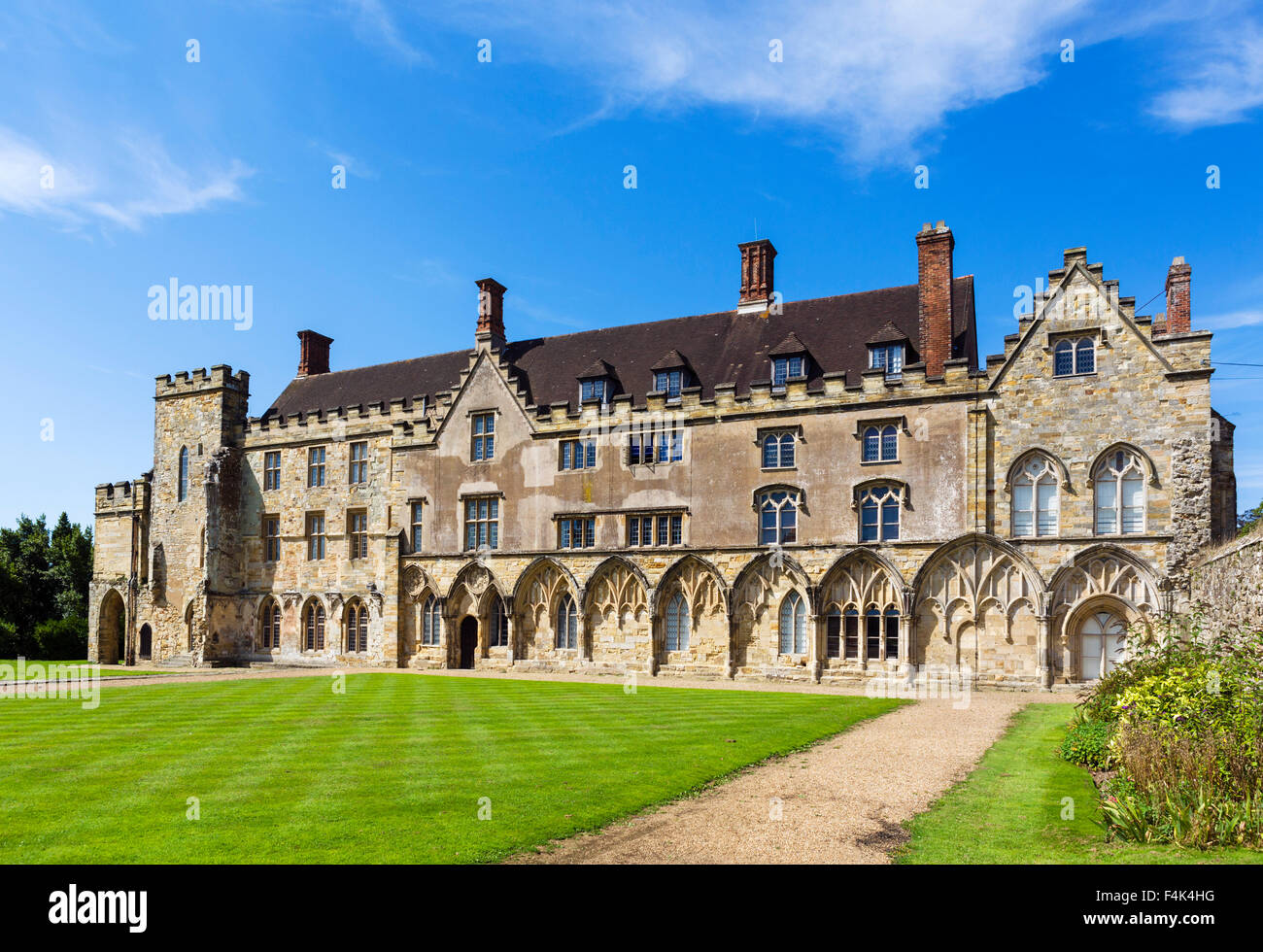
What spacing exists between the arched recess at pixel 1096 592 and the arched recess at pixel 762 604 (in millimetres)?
8256

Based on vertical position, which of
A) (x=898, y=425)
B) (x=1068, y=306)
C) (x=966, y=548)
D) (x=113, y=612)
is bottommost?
(x=113, y=612)

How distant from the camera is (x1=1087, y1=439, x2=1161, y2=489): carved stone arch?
27828 millimetres

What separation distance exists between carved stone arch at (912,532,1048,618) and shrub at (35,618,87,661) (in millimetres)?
46052

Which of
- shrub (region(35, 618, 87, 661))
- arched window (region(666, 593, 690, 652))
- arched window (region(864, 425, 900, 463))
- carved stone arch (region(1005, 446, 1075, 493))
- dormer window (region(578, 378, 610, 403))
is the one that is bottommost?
shrub (region(35, 618, 87, 661))

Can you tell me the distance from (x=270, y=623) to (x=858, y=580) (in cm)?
2962

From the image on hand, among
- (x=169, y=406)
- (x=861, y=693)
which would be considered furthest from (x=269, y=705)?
(x=169, y=406)

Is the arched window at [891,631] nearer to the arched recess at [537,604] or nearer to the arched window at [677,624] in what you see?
the arched window at [677,624]

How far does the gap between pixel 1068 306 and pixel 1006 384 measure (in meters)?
3.20

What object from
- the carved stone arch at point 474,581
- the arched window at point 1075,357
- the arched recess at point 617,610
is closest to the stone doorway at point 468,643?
the carved stone arch at point 474,581

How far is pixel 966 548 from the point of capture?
29750 millimetres

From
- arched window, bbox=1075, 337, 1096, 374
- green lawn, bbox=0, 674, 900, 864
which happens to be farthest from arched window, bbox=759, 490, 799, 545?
green lawn, bbox=0, 674, 900, 864

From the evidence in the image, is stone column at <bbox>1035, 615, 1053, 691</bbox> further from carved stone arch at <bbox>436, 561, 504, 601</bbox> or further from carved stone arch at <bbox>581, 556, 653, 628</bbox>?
carved stone arch at <bbox>436, 561, 504, 601</bbox>

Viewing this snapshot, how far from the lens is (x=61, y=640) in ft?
164
